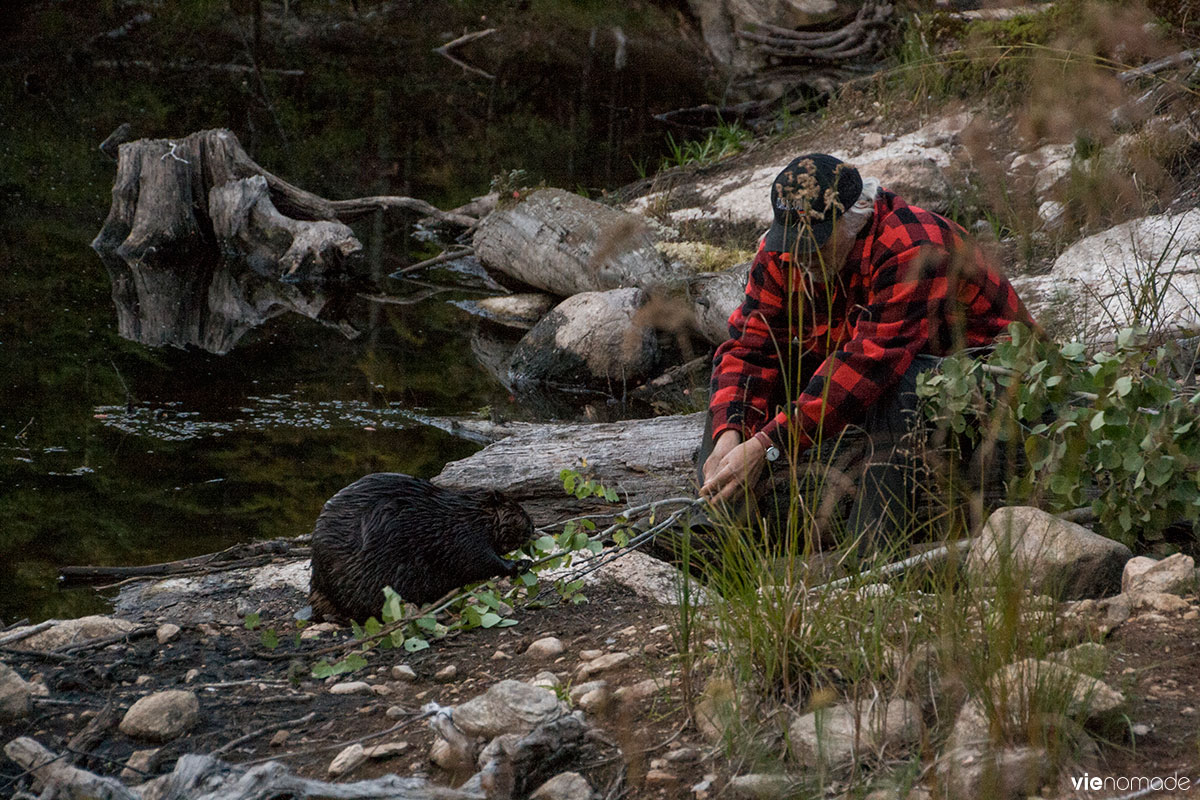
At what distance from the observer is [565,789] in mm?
2076

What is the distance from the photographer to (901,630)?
2.22 metres

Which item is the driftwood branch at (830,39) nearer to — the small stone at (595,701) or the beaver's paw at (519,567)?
the beaver's paw at (519,567)

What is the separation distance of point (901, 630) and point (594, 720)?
68cm

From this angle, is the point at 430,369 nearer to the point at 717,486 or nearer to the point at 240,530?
the point at 240,530

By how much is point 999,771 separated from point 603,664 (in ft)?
3.49

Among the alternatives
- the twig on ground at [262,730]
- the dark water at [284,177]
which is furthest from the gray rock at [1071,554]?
the dark water at [284,177]

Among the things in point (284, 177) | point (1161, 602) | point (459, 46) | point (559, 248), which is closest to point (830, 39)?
point (459, 46)

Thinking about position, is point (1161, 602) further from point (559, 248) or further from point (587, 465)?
point (559, 248)

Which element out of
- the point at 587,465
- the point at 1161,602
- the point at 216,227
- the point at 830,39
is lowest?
the point at 1161,602

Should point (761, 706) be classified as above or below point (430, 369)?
below

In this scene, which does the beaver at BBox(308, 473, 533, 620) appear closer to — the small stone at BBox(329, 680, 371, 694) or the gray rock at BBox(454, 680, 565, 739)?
the small stone at BBox(329, 680, 371, 694)

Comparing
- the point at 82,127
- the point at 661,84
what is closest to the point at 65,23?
the point at 82,127

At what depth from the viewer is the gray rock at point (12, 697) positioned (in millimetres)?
2514

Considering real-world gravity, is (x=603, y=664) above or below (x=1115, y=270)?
below
